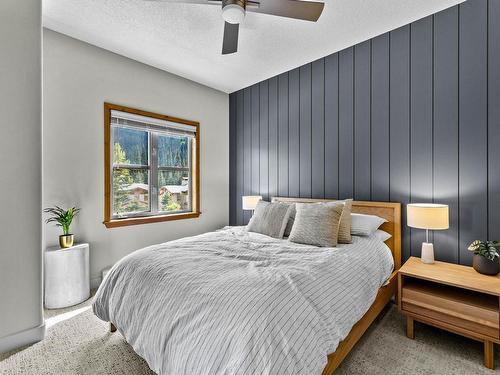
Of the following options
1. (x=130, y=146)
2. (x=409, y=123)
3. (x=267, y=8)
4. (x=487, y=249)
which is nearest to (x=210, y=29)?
(x=267, y=8)

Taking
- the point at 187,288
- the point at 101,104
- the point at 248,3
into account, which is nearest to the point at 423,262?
the point at 187,288

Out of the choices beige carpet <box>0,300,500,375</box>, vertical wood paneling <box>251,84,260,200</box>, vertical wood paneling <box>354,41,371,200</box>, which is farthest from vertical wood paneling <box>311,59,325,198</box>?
beige carpet <box>0,300,500,375</box>

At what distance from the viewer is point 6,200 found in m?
1.89

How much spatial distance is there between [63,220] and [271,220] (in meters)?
2.11

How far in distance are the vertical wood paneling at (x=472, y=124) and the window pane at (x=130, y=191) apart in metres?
3.53

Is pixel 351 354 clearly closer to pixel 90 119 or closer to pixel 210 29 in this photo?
pixel 210 29

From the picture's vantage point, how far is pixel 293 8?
6.04 ft

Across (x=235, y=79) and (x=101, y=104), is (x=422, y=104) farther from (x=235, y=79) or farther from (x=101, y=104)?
(x=101, y=104)

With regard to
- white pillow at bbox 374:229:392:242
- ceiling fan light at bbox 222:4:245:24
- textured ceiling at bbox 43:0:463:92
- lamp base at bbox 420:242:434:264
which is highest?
textured ceiling at bbox 43:0:463:92

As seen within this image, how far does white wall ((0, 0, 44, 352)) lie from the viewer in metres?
1.88

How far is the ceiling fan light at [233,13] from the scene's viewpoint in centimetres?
176

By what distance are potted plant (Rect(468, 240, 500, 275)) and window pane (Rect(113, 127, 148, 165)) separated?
3.61 metres

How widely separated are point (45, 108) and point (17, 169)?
0.95 metres

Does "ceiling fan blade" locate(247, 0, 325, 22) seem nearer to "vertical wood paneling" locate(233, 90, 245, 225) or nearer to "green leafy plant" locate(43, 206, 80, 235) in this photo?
"vertical wood paneling" locate(233, 90, 245, 225)
